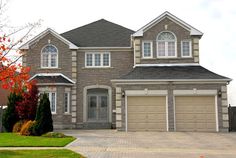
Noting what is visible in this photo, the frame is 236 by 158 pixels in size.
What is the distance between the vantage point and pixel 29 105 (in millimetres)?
23312

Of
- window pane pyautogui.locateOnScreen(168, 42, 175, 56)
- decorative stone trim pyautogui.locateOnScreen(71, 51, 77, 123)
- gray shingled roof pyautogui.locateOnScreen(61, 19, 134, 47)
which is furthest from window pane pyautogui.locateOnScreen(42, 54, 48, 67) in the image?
window pane pyautogui.locateOnScreen(168, 42, 175, 56)

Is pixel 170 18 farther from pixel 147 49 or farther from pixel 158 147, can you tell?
pixel 158 147

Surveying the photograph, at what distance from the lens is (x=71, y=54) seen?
93.6ft

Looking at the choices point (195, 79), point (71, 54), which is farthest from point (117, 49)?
point (195, 79)

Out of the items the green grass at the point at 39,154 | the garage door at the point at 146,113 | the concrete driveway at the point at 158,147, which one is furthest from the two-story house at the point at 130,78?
the green grass at the point at 39,154

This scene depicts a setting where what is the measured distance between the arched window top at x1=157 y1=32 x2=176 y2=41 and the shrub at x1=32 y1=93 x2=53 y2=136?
986cm

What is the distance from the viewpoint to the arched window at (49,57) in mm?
28547

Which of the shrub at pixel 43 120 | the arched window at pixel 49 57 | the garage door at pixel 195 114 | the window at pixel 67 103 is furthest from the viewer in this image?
the arched window at pixel 49 57

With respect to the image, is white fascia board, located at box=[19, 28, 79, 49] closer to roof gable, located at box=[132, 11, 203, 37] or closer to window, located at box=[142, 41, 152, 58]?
roof gable, located at box=[132, 11, 203, 37]

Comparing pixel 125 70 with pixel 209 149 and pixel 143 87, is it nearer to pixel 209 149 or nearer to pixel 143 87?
pixel 143 87

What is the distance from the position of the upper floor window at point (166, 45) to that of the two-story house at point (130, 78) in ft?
0.24

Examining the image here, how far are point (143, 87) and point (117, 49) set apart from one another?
5639 mm

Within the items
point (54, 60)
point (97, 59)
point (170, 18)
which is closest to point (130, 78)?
point (97, 59)

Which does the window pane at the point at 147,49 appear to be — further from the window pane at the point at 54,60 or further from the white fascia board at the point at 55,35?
the window pane at the point at 54,60
